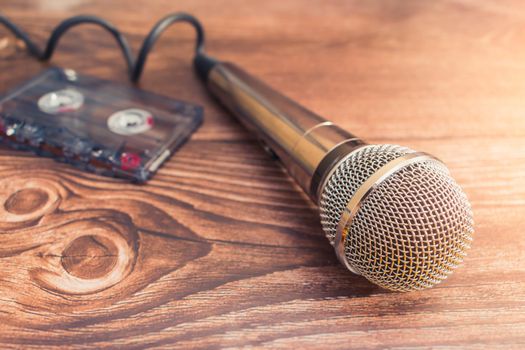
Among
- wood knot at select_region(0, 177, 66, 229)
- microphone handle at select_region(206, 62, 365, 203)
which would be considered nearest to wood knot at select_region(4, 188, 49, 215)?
wood knot at select_region(0, 177, 66, 229)

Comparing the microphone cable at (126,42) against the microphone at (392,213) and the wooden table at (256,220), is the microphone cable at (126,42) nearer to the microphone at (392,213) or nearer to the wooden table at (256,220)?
the wooden table at (256,220)

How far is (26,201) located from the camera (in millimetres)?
599

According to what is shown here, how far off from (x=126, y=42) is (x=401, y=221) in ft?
1.90

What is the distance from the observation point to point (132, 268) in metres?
0.52

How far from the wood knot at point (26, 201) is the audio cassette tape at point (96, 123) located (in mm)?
62

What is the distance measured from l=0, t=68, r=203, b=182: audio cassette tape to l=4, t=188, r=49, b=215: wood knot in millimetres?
62

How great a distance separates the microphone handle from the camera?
21.0 inches

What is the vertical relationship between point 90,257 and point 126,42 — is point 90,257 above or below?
below

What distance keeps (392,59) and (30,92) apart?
580 millimetres

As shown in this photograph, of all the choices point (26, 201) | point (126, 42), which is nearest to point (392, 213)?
point (26, 201)

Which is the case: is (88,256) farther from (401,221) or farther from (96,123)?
(401,221)

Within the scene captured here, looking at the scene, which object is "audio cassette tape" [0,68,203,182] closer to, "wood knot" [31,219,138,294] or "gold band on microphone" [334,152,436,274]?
"wood knot" [31,219,138,294]

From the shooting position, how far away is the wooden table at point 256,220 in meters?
0.47

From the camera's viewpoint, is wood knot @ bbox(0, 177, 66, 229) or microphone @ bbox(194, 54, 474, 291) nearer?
microphone @ bbox(194, 54, 474, 291)
